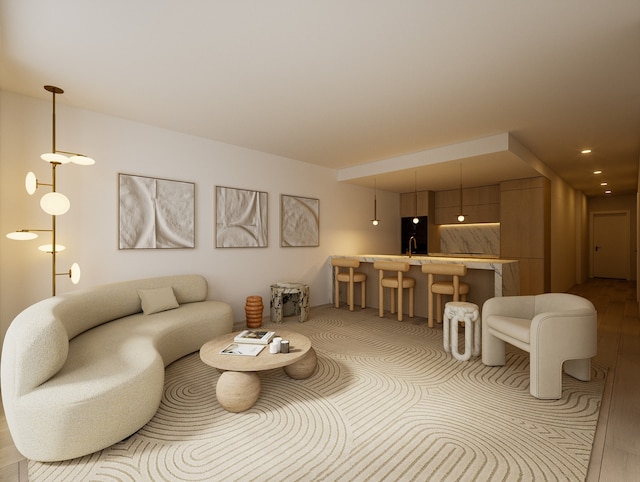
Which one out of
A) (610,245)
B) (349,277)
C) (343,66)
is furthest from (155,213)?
(610,245)

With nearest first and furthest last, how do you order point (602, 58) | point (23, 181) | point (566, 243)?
point (602, 58) → point (23, 181) → point (566, 243)

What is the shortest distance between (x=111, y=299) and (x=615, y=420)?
4.51m

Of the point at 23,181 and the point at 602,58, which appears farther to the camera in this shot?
the point at 23,181

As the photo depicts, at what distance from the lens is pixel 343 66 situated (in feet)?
9.16

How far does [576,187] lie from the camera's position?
8.83 metres

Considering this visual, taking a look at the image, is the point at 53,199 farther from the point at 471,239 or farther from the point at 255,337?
the point at 471,239

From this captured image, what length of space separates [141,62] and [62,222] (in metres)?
2.03

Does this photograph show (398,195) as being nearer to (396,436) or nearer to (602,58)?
(602,58)

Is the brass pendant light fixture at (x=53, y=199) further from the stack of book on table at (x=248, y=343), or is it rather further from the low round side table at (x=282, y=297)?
the low round side table at (x=282, y=297)

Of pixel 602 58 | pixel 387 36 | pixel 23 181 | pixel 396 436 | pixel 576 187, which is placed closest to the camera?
pixel 396 436

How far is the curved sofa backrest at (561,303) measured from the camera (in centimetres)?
296

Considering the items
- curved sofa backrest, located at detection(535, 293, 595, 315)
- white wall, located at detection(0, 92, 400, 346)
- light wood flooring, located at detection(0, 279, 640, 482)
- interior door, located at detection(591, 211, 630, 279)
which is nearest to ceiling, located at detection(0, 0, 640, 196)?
white wall, located at detection(0, 92, 400, 346)

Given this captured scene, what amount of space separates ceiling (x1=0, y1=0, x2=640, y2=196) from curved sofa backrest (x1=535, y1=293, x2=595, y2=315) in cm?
204

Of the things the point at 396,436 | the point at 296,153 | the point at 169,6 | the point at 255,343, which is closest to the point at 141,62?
the point at 169,6
